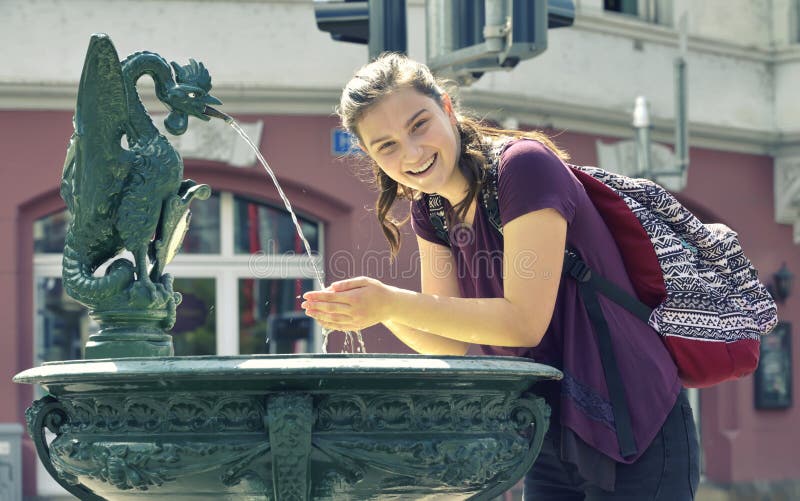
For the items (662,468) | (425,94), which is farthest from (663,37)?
(662,468)

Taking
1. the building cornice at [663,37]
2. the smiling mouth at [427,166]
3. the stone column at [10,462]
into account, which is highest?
the building cornice at [663,37]

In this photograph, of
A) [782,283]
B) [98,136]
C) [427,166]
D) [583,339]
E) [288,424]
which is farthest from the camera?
[782,283]

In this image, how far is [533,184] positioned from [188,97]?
105 cm

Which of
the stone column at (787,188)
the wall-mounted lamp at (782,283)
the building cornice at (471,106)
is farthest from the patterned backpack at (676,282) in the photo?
the stone column at (787,188)

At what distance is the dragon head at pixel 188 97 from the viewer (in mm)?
3678

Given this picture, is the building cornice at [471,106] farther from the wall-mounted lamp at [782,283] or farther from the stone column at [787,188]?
the wall-mounted lamp at [782,283]

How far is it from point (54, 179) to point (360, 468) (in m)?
9.58

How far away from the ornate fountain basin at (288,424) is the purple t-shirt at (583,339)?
162mm

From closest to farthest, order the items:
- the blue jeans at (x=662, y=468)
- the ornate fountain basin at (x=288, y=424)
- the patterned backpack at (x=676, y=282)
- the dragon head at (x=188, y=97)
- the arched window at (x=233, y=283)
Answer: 1. the ornate fountain basin at (x=288, y=424)
2. the blue jeans at (x=662, y=468)
3. the patterned backpack at (x=676, y=282)
4. the dragon head at (x=188, y=97)
5. the arched window at (x=233, y=283)

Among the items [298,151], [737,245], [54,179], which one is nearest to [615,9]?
[298,151]

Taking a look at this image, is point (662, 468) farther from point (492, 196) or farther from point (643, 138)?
point (643, 138)

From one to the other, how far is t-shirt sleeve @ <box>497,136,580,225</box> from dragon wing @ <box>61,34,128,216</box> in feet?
3.05

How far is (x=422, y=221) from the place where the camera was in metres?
3.36

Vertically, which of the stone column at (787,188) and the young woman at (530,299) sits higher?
the stone column at (787,188)
